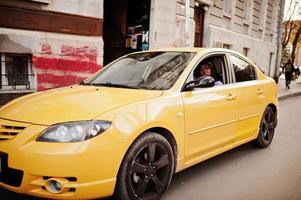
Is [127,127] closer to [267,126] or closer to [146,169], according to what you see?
[146,169]

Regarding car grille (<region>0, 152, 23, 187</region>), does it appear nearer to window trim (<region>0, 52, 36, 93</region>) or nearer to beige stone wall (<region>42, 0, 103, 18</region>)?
window trim (<region>0, 52, 36, 93</region>)

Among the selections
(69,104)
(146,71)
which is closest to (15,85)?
(146,71)

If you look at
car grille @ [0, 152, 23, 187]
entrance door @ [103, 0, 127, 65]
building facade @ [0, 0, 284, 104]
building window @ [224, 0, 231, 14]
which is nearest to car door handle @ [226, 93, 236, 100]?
car grille @ [0, 152, 23, 187]

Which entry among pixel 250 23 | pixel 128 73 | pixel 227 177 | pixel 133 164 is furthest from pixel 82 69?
pixel 250 23

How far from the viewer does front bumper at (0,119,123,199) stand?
301 centimetres

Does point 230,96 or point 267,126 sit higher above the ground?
point 230,96

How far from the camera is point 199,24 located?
15844 mm

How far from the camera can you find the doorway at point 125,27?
12258 mm

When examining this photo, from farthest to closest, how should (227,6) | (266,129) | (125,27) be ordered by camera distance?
1. (227,6)
2. (125,27)
3. (266,129)

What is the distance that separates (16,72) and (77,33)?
186cm

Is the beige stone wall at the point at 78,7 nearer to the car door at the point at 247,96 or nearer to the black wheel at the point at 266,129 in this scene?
the car door at the point at 247,96

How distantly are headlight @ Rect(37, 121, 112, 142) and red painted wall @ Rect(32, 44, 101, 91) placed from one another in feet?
18.8

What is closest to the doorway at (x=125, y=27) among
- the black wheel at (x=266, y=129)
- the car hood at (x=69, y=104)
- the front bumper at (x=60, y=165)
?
the black wheel at (x=266, y=129)

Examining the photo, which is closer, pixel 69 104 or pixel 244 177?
pixel 69 104
